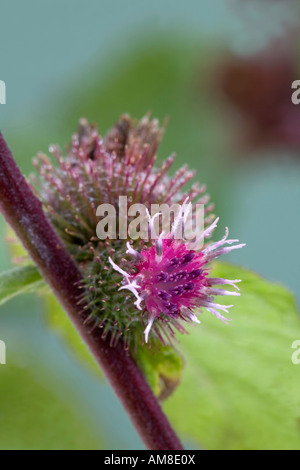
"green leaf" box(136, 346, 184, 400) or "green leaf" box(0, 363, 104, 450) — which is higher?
"green leaf" box(136, 346, 184, 400)

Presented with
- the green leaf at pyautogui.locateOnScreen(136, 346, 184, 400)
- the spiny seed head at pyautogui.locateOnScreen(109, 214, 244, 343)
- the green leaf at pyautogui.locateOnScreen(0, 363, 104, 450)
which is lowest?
the green leaf at pyautogui.locateOnScreen(0, 363, 104, 450)

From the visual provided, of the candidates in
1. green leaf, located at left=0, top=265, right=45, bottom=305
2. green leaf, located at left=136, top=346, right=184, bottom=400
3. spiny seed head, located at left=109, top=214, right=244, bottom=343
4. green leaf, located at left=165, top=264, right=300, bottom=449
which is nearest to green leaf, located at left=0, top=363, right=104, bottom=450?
green leaf, located at left=165, top=264, right=300, bottom=449

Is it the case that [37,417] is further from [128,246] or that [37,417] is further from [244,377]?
[128,246]

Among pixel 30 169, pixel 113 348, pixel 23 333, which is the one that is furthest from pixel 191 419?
pixel 30 169

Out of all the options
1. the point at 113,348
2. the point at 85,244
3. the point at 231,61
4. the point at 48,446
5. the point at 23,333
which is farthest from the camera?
the point at 231,61

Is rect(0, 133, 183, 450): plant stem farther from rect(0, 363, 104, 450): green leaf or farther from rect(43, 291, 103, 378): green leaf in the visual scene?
rect(0, 363, 104, 450): green leaf

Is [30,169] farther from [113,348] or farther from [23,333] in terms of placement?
[113,348]

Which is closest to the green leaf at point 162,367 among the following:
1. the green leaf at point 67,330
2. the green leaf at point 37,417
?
the green leaf at point 67,330
